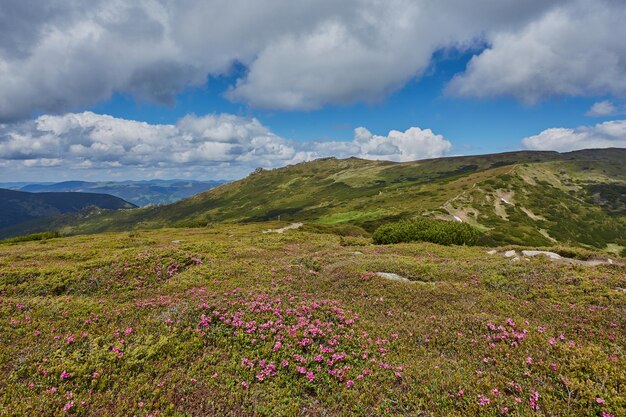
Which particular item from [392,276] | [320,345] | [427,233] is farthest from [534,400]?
[427,233]

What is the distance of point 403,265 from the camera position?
22.9 m

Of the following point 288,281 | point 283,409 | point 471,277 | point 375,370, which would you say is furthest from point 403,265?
point 283,409

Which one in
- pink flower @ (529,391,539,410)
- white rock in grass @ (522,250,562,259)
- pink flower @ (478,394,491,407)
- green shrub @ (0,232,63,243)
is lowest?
green shrub @ (0,232,63,243)

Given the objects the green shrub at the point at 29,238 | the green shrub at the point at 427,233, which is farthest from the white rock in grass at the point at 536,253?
the green shrub at the point at 29,238

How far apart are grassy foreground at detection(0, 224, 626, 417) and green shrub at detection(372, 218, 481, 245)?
83.5ft

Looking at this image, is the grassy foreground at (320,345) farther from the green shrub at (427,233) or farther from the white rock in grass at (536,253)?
the green shrub at (427,233)

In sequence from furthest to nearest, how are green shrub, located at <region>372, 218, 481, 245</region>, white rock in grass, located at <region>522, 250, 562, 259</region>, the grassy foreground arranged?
green shrub, located at <region>372, 218, 481, 245</region> → white rock in grass, located at <region>522, 250, 562, 259</region> → the grassy foreground

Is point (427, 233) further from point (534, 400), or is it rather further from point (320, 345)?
point (534, 400)

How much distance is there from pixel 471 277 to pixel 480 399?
12.4 meters

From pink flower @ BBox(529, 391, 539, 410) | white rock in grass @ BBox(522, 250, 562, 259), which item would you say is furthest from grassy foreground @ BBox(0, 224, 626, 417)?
white rock in grass @ BBox(522, 250, 562, 259)

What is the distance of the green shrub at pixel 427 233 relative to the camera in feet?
150

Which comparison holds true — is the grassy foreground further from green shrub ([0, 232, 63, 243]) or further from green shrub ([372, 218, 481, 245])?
green shrub ([0, 232, 63, 243])

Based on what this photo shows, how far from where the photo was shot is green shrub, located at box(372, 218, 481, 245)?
45812 millimetres

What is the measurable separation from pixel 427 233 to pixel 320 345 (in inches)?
1512
